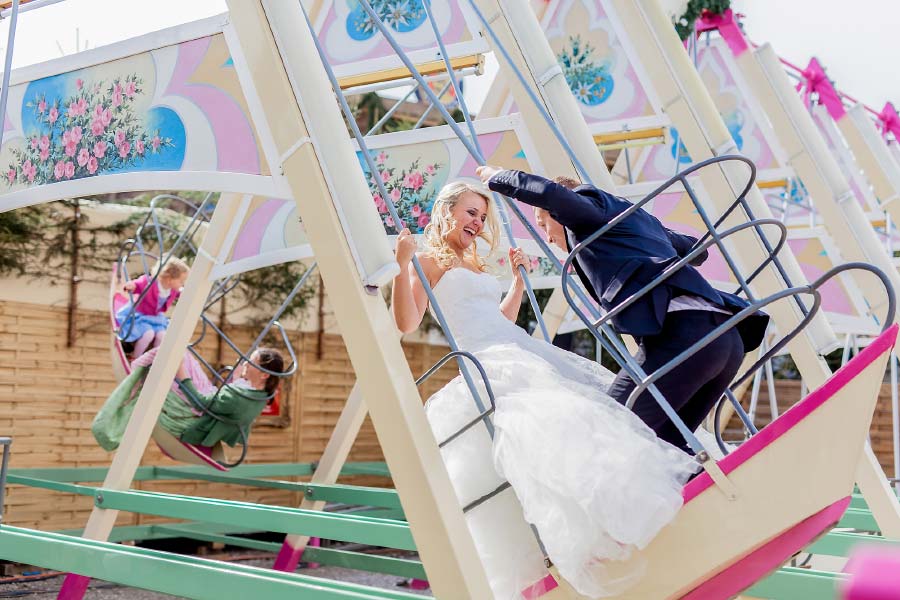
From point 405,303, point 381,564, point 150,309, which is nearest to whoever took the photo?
point 405,303

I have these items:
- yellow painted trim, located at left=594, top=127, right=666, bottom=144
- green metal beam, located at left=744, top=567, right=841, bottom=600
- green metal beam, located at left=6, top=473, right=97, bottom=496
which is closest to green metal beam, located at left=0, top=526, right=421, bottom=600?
green metal beam, located at left=744, top=567, right=841, bottom=600

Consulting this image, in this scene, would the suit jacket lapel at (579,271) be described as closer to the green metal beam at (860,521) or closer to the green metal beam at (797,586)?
the green metal beam at (797,586)

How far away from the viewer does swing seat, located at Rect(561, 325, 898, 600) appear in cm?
187

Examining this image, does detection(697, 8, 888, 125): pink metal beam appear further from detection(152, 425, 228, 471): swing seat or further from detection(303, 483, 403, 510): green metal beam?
detection(152, 425, 228, 471): swing seat

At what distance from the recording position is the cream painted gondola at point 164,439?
207 inches

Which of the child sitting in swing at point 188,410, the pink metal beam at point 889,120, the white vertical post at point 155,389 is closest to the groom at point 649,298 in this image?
the white vertical post at point 155,389

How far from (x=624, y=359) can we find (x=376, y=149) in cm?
280

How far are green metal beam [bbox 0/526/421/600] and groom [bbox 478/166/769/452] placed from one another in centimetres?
84

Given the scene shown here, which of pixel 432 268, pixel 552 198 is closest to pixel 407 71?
pixel 432 268

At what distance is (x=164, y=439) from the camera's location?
17.6 feet

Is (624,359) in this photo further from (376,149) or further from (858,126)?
(858,126)

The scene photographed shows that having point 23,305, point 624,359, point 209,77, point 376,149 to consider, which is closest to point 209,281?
point 376,149

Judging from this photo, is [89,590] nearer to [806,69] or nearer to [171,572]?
[171,572]

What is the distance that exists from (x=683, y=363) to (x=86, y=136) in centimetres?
259
